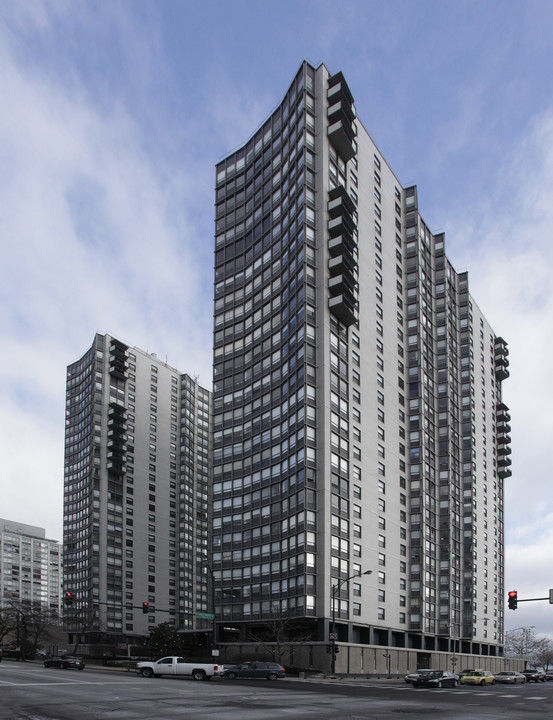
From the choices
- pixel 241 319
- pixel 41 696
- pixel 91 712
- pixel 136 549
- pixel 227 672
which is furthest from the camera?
pixel 136 549

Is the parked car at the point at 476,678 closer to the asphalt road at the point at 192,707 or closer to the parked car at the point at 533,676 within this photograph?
the parked car at the point at 533,676

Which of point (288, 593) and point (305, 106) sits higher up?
point (305, 106)

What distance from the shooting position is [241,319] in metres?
94.9

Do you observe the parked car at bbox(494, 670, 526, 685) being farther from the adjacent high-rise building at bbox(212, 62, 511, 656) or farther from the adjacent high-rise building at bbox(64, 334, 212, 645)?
the adjacent high-rise building at bbox(64, 334, 212, 645)

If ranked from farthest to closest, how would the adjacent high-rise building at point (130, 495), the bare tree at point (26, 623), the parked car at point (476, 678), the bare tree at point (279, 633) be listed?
the adjacent high-rise building at point (130, 495) → the bare tree at point (26, 623) → the bare tree at point (279, 633) → the parked car at point (476, 678)

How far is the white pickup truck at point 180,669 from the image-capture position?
44469 mm

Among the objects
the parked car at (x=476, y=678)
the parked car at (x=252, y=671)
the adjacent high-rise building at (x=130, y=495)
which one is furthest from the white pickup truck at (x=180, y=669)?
the adjacent high-rise building at (x=130, y=495)

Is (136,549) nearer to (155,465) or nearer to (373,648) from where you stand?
(155,465)

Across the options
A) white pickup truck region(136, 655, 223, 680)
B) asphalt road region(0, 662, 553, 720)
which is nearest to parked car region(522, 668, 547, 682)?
white pickup truck region(136, 655, 223, 680)

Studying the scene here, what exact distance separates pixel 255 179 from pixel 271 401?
118ft

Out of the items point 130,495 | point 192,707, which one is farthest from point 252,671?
point 130,495

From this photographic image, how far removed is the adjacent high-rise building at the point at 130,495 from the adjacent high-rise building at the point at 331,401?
5906 centimetres

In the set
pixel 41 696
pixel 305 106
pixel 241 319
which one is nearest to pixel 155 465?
pixel 241 319

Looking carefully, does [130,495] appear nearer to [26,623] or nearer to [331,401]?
[26,623]
